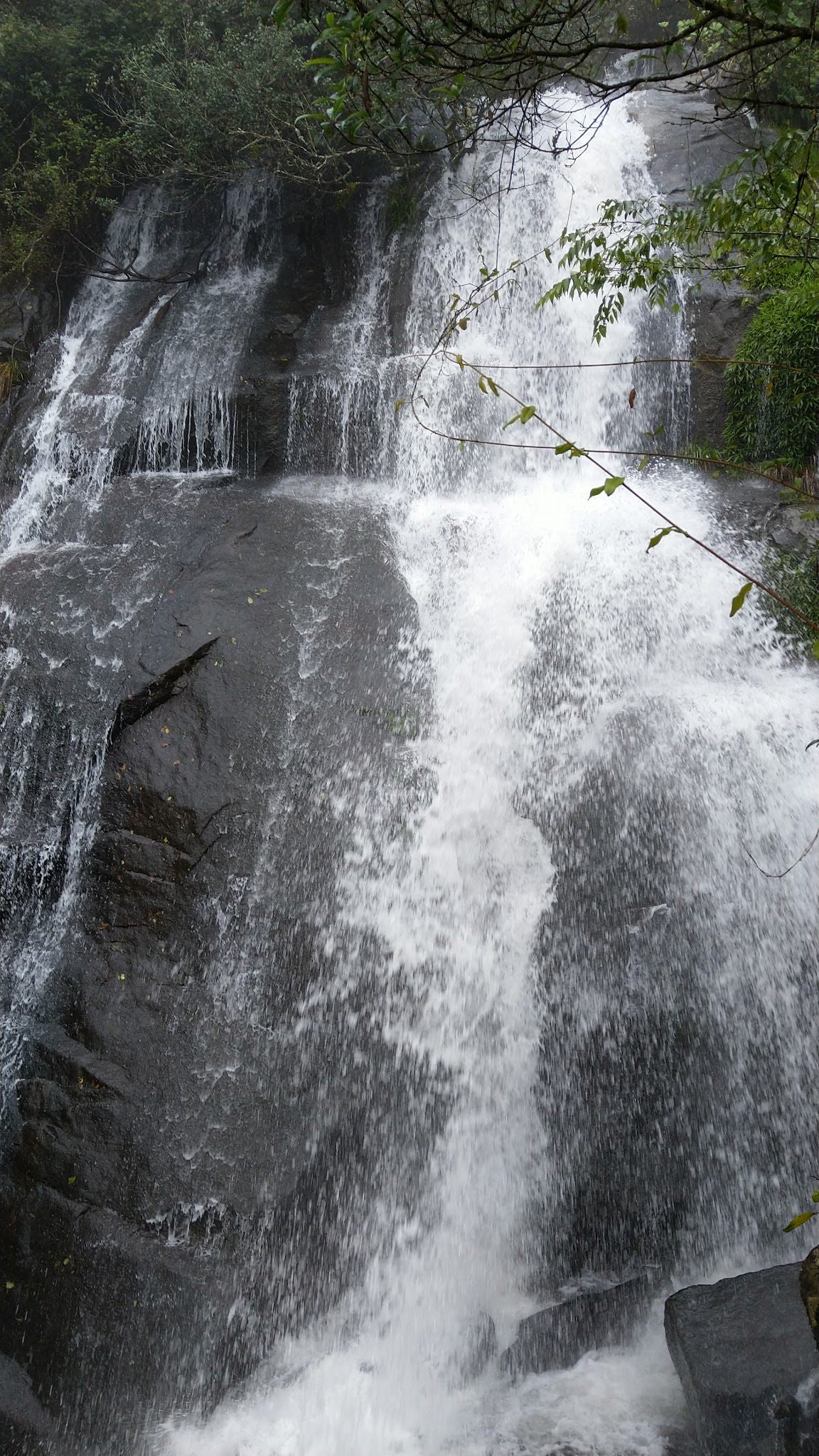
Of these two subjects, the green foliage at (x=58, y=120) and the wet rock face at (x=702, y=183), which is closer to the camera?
the wet rock face at (x=702, y=183)

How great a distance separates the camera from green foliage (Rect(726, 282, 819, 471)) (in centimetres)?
753

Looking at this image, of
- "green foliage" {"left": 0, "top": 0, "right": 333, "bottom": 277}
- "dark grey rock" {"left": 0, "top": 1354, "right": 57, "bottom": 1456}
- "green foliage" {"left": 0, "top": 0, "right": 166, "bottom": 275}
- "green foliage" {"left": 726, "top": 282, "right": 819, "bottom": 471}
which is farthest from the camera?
"green foliage" {"left": 0, "top": 0, "right": 166, "bottom": 275}

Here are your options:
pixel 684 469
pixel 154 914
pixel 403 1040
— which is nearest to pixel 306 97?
pixel 684 469

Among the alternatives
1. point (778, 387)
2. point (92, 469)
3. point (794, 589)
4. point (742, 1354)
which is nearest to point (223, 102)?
point (92, 469)

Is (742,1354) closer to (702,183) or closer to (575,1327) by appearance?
(575,1327)

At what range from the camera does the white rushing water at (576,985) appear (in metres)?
4.36

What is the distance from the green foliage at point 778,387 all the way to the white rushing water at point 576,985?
42.3 inches

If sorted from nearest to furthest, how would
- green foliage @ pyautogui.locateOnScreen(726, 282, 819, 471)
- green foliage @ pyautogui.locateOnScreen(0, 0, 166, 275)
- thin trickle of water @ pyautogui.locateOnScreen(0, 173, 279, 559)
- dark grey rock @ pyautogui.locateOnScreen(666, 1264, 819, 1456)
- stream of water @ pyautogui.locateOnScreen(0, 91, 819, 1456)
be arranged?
dark grey rock @ pyautogui.locateOnScreen(666, 1264, 819, 1456) < stream of water @ pyautogui.locateOnScreen(0, 91, 819, 1456) < green foliage @ pyautogui.locateOnScreen(726, 282, 819, 471) < thin trickle of water @ pyautogui.locateOnScreen(0, 173, 279, 559) < green foliage @ pyautogui.locateOnScreen(0, 0, 166, 275)

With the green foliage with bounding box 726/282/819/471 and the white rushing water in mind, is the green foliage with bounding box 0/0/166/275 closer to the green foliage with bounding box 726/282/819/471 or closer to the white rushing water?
the white rushing water

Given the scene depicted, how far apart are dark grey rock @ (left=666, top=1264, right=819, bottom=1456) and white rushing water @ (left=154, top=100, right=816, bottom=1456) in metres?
0.39

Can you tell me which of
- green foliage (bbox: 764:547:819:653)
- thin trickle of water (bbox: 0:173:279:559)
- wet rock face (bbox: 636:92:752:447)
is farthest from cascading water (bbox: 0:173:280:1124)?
green foliage (bbox: 764:547:819:653)

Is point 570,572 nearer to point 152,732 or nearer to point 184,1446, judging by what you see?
point 152,732

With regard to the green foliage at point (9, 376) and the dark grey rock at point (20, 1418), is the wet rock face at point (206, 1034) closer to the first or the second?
the dark grey rock at point (20, 1418)

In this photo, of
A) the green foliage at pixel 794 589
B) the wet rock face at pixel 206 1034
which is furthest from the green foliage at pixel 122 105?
the green foliage at pixel 794 589
